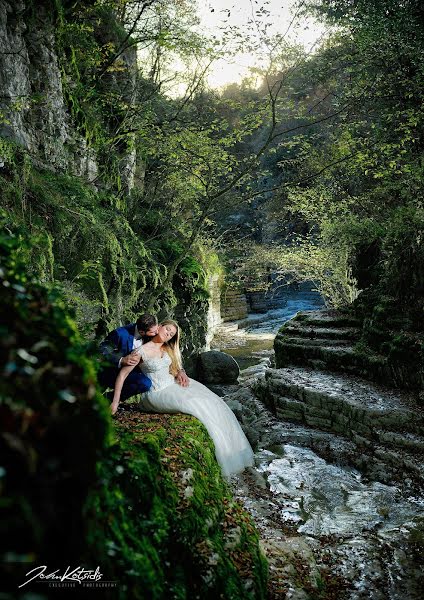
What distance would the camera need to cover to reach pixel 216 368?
41.4 ft

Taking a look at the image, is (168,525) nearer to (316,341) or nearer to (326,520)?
(326,520)

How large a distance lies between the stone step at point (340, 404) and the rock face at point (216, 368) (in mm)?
2433

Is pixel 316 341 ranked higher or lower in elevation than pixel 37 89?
lower

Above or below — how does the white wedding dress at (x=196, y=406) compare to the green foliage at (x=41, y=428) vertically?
below

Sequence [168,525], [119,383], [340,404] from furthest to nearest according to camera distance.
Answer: [340,404], [119,383], [168,525]

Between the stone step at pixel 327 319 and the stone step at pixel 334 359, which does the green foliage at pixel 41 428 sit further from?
the stone step at pixel 327 319

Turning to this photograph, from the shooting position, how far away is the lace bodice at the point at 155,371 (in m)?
4.80

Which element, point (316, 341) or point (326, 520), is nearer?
point (326, 520)

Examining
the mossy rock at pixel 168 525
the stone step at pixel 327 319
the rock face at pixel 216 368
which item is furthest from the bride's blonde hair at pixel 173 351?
the rock face at pixel 216 368

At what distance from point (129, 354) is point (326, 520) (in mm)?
3357

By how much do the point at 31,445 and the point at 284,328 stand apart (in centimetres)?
1134

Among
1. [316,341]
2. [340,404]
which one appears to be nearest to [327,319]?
[316,341]

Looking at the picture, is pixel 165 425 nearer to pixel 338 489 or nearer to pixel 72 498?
pixel 72 498
